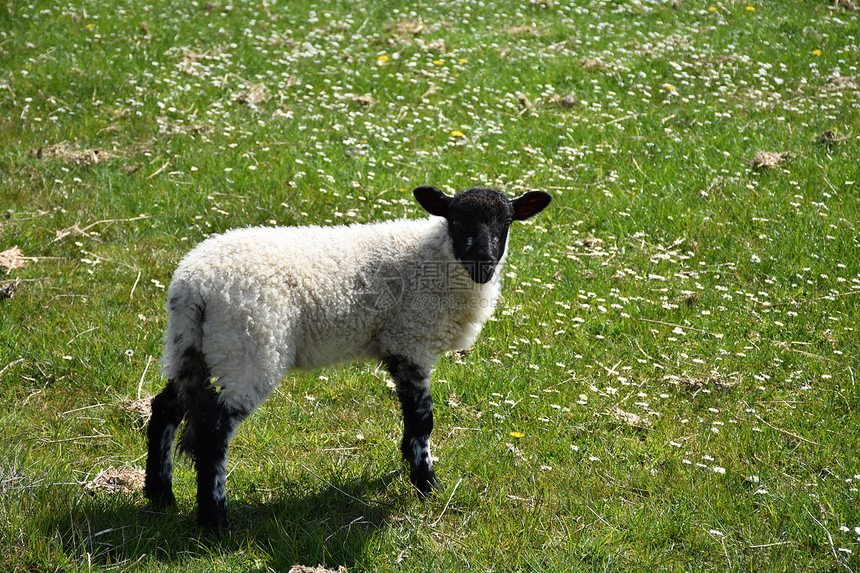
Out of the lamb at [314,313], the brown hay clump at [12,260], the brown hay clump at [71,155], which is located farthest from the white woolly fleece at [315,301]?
the brown hay clump at [71,155]

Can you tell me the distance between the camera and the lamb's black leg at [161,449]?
15.4 ft

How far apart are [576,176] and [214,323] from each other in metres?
5.81

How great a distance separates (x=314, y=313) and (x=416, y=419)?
3.21ft

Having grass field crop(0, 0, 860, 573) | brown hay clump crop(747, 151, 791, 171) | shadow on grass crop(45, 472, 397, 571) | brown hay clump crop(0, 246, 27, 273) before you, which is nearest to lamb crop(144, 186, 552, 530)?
shadow on grass crop(45, 472, 397, 571)

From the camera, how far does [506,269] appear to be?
24.8 ft

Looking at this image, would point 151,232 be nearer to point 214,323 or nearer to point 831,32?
point 214,323

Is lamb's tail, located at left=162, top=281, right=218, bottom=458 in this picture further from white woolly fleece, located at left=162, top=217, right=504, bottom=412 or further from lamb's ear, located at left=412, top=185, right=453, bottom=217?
lamb's ear, located at left=412, top=185, right=453, bottom=217

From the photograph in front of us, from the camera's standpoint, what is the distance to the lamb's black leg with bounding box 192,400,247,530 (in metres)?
4.38

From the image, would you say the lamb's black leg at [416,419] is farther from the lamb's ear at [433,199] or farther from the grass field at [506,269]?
the lamb's ear at [433,199]

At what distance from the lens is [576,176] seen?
30.2ft

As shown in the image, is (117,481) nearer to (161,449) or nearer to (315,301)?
(161,449)

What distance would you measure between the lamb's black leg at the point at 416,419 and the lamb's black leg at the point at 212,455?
1.11 meters

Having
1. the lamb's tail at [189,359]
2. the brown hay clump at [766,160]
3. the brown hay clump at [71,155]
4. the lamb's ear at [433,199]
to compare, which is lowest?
the brown hay clump at [766,160]

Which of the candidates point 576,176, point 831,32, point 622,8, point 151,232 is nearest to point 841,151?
point 576,176
